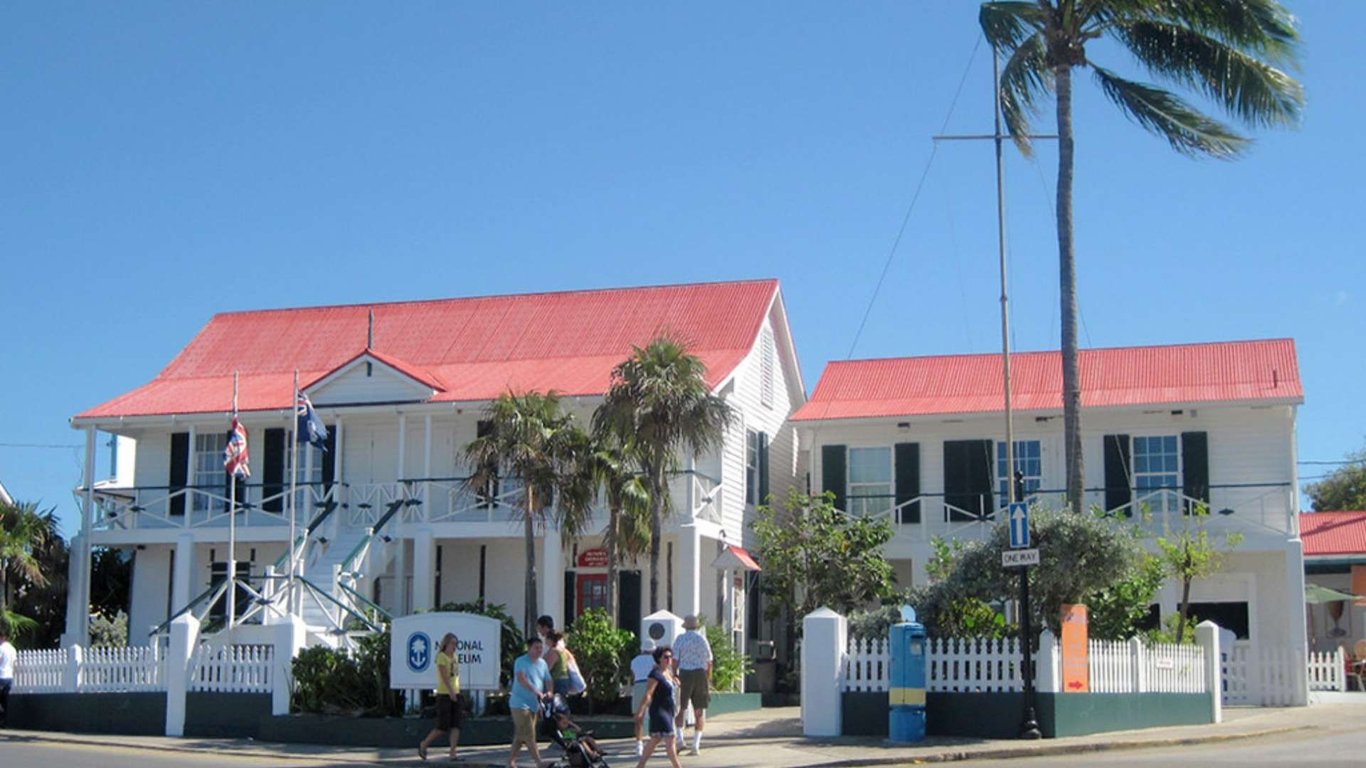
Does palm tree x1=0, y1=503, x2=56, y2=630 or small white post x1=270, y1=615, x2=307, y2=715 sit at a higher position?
palm tree x1=0, y1=503, x2=56, y2=630

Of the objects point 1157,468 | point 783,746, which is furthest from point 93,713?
point 1157,468

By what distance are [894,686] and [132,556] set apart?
64.5 feet

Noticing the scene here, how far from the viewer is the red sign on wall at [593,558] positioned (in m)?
30.2

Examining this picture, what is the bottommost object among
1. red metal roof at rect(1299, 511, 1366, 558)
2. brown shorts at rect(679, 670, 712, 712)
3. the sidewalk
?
the sidewalk

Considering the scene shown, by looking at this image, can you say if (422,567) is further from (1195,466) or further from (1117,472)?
(1195,466)

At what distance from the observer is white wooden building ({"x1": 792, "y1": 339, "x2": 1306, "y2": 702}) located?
29.0 meters

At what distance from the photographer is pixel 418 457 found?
102 feet

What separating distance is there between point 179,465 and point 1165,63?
66.1 feet

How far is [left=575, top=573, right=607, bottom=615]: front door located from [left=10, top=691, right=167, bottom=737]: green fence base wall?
9241 millimetres

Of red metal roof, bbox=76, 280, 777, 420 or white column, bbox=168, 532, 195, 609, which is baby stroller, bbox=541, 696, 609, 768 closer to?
red metal roof, bbox=76, 280, 777, 420

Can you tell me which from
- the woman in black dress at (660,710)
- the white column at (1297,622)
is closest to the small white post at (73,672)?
the woman in black dress at (660,710)

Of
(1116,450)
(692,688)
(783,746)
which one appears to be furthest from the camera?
(1116,450)

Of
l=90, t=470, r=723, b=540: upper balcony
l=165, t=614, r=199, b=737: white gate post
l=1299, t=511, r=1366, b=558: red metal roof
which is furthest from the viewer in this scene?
l=1299, t=511, r=1366, b=558: red metal roof

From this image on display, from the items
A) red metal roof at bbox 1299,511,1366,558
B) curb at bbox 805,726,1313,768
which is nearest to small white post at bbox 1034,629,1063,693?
curb at bbox 805,726,1313,768
